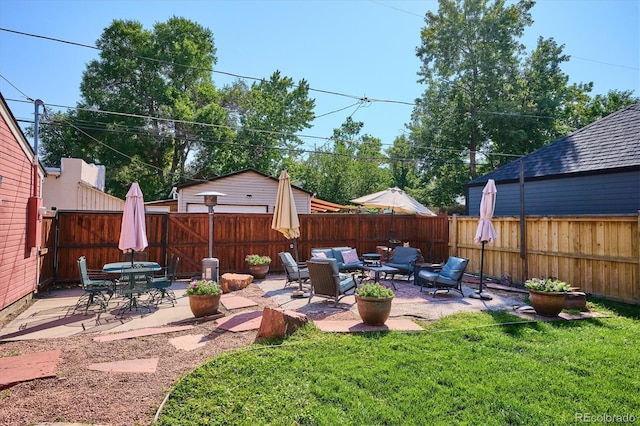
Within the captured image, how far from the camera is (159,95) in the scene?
2405cm

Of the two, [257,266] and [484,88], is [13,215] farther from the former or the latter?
[484,88]

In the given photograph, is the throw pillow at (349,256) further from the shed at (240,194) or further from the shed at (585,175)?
the shed at (240,194)

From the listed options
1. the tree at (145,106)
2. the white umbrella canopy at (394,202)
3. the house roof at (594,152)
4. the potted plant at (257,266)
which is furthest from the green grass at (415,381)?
the tree at (145,106)

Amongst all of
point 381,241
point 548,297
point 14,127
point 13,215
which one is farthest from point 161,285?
point 381,241

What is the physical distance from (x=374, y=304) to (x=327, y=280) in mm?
1614

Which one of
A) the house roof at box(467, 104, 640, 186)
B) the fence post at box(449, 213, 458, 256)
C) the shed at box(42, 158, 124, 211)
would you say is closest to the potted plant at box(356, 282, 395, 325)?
the fence post at box(449, 213, 458, 256)

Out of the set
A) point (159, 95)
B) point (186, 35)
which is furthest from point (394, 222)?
point (186, 35)

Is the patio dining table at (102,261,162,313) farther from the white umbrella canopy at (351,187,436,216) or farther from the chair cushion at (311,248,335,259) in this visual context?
the white umbrella canopy at (351,187,436,216)

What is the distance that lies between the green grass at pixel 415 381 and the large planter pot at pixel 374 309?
46 centimetres

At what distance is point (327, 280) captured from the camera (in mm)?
6586

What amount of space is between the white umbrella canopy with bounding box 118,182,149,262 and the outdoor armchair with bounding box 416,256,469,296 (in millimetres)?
6074

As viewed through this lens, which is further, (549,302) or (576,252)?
(576,252)

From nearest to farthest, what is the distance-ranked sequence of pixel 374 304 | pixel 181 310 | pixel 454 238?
1. pixel 374 304
2. pixel 181 310
3. pixel 454 238

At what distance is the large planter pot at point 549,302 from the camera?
19.1ft
